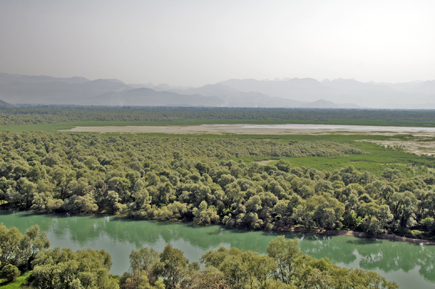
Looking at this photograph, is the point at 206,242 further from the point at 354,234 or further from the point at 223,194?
the point at 354,234

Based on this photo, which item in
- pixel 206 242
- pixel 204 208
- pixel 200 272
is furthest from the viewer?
pixel 204 208

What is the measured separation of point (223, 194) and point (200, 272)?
62.4ft

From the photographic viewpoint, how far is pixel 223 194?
39.5 metres

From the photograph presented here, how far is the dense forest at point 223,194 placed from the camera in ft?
114

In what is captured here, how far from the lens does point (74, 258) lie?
2123cm

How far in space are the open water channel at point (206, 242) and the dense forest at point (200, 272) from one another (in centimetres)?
600

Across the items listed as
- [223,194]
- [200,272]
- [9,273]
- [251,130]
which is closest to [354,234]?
[223,194]

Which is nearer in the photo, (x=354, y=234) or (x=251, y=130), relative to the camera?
(x=354, y=234)

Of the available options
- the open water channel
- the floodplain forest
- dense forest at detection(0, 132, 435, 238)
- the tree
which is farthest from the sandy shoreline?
the tree

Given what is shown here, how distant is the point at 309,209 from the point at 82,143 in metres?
59.9

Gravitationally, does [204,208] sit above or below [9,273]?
above

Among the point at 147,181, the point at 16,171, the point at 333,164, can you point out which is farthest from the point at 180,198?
the point at 333,164

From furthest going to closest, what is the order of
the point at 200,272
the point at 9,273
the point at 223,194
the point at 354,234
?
the point at 223,194
the point at 354,234
the point at 9,273
the point at 200,272

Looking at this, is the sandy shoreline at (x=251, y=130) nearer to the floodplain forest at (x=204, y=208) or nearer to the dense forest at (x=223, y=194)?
the floodplain forest at (x=204, y=208)
